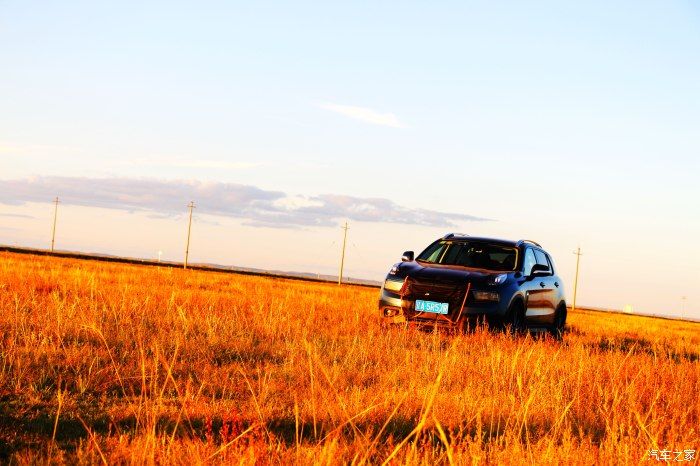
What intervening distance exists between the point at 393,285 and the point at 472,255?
192 centimetres

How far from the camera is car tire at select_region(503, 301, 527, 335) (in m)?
11.8

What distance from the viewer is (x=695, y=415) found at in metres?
7.18

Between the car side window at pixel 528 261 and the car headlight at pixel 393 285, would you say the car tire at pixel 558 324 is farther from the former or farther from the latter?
the car headlight at pixel 393 285

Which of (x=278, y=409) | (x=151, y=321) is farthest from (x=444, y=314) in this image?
(x=278, y=409)

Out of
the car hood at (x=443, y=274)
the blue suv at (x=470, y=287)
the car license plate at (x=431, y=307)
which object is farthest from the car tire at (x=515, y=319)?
the car license plate at (x=431, y=307)

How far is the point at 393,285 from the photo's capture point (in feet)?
39.5

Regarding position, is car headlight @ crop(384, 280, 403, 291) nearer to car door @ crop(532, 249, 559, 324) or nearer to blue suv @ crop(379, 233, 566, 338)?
blue suv @ crop(379, 233, 566, 338)

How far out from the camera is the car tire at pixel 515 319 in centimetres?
1178

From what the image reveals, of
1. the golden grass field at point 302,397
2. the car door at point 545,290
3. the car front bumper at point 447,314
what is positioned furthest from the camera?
the car door at point 545,290

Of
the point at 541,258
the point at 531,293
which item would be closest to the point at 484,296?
the point at 531,293

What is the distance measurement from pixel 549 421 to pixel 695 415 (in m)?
1.92

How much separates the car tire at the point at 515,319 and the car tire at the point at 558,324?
5.56 feet

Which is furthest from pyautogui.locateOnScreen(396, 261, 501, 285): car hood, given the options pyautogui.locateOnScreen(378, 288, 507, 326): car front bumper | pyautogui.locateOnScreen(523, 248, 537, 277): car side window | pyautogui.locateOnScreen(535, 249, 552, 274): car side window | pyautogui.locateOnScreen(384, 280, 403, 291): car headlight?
pyautogui.locateOnScreen(535, 249, 552, 274): car side window

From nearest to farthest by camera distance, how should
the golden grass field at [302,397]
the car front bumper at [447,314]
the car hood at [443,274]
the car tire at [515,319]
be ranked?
1. the golden grass field at [302,397]
2. the car front bumper at [447,314]
3. the car hood at [443,274]
4. the car tire at [515,319]
